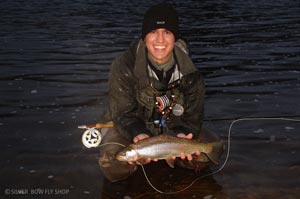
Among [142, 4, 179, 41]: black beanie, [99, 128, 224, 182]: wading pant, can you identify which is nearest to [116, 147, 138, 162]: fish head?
[99, 128, 224, 182]: wading pant

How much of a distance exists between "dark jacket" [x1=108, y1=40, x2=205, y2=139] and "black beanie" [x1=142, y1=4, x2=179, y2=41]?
1.10ft

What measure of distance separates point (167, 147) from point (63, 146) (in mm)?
3429

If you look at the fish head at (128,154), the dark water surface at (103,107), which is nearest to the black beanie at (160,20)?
the fish head at (128,154)

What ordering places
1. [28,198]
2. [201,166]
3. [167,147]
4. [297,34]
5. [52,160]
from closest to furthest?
1. [167,147]
2. [28,198]
3. [201,166]
4. [52,160]
5. [297,34]

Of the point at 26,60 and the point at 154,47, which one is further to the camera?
the point at 26,60

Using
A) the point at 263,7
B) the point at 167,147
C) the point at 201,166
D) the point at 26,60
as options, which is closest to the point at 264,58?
the point at 26,60

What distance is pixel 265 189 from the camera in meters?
6.95

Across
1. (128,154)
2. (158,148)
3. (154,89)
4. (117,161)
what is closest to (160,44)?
(154,89)

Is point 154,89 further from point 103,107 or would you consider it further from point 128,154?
point 103,107

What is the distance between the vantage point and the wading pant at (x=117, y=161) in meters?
6.88

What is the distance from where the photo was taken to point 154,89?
6.99 meters

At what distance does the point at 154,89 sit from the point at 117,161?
53.4 inches

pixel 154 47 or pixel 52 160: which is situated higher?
pixel 154 47

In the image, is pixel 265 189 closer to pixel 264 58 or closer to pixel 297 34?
pixel 264 58
